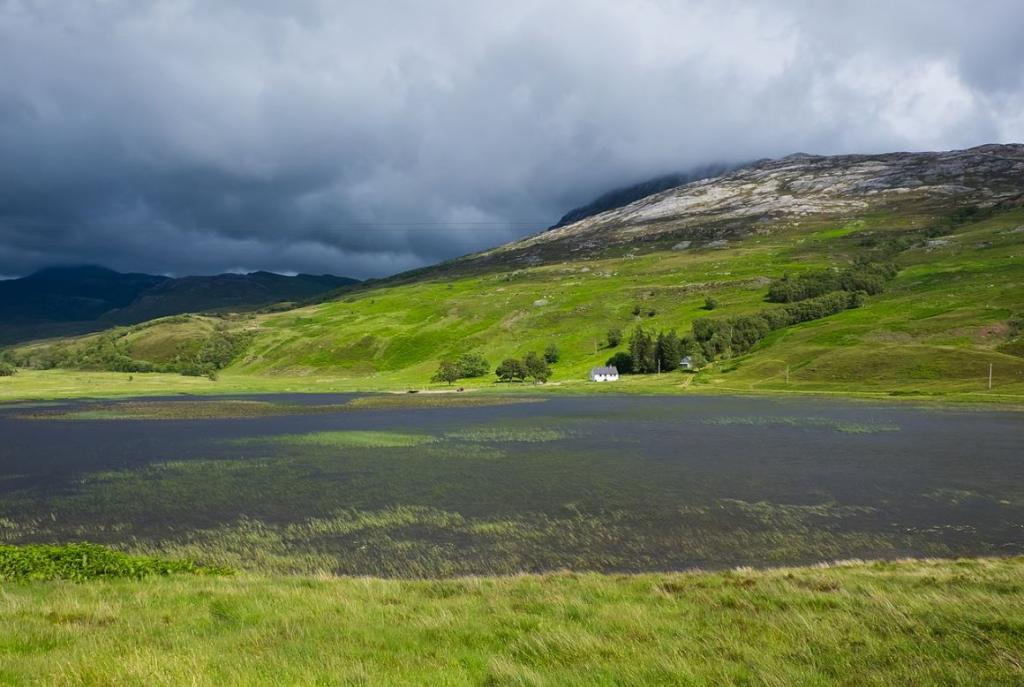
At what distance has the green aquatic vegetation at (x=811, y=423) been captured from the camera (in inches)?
3189

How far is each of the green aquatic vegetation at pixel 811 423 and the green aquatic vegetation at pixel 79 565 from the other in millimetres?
75194

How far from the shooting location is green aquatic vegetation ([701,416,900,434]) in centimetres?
8100

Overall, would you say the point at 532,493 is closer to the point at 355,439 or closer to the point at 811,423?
the point at 355,439

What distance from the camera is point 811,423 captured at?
8862cm

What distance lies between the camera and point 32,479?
57.8 m

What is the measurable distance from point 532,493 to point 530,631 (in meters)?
31.6

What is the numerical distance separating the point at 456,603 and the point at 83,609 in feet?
35.6

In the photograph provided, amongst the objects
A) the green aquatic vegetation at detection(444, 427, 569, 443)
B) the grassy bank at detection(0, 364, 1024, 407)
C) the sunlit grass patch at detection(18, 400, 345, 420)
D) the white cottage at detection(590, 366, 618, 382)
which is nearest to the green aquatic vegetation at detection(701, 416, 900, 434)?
the green aquatic vegetation at detection(444, 427, 569, 443)

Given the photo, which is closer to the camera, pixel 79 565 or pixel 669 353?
pixel 79 565

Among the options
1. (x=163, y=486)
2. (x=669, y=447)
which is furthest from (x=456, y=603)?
(x=669, y=447)

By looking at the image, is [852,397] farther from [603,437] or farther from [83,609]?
[83,609]

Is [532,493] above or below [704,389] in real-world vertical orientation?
above

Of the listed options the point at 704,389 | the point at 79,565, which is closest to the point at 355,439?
the point at 79,565

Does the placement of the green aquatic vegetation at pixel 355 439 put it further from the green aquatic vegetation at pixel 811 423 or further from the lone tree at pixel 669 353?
the lone tree at pixel 669 353
